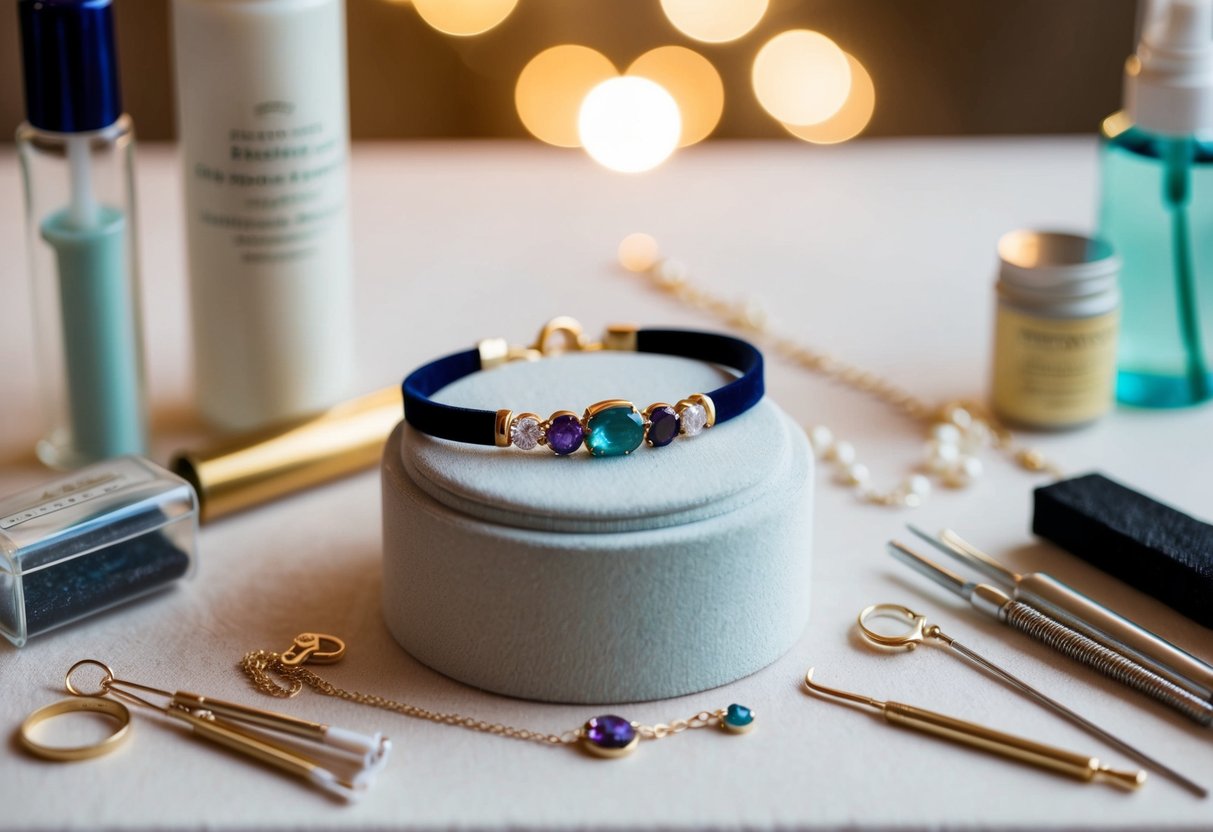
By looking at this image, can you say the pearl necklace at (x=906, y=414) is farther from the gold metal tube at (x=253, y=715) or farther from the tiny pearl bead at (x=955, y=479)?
the gold metal tube at (x=253, y=715)

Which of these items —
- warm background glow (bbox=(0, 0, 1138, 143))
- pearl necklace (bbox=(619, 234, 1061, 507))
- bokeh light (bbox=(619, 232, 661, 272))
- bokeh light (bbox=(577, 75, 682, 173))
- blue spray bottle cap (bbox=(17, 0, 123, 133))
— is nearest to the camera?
blue spray bottle cap (bbox=(17, 0, 123, 133))

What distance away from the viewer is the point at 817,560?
72cm

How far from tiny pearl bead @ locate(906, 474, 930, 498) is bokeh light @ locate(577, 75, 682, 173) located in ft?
2.77

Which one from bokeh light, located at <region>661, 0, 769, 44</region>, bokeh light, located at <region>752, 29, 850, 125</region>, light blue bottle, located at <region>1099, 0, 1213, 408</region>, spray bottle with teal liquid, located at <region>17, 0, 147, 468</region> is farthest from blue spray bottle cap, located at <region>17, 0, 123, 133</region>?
bokeh light, located at <region>752, 29, 850, 125</region>

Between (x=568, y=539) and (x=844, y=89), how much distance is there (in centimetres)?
138

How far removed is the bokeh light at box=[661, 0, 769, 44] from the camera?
5.64 ft

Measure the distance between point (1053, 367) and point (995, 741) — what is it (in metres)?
0.31

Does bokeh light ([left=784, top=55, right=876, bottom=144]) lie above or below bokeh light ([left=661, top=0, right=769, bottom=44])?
below

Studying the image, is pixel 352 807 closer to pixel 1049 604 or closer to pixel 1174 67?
pixel 1049 604

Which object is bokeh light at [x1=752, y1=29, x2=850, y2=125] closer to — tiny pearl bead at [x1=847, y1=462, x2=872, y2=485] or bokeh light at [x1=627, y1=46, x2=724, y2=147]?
bokeh light at [x1=627, y1=46, x2=724, y2=147]

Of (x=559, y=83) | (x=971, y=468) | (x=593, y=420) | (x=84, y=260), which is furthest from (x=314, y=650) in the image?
(x=559, y=83)

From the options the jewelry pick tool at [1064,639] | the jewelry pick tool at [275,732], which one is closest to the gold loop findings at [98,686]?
the jewelry pick tool at [275,732]

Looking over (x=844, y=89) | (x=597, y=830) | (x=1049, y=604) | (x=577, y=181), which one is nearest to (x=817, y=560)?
(x=1049, y=604)

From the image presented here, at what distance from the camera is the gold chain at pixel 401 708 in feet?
1.91
